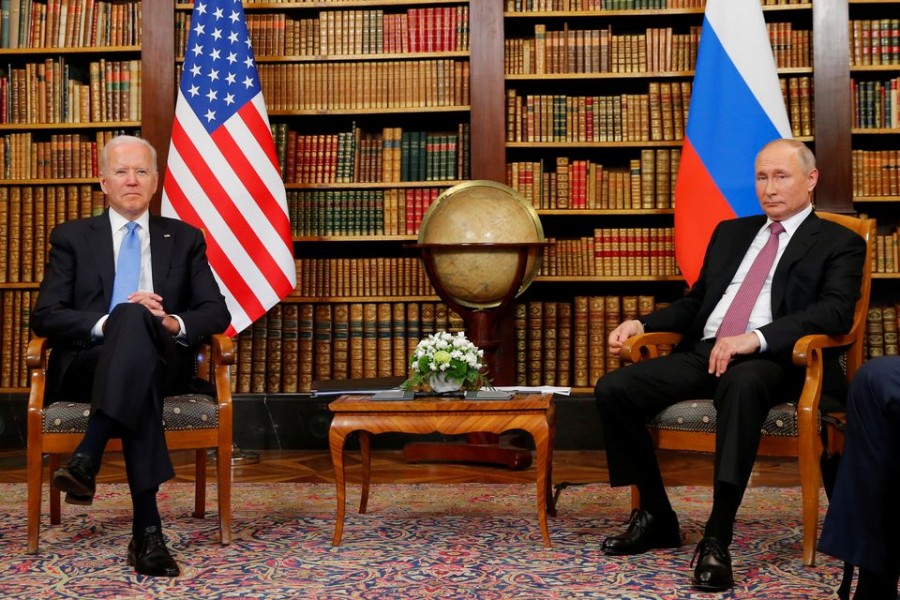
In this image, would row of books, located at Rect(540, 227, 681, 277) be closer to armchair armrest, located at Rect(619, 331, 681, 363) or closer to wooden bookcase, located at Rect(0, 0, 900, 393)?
wooden bookcase, located at Rect(0, 0, 900, 393)

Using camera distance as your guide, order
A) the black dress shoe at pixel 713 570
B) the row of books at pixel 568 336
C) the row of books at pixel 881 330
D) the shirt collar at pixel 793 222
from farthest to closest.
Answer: the row of books at pixel 568 336 < the row of books at pixel 881 330 < the shirt collar at pixel 793 222 < the black dress shoe at pixel 713 570

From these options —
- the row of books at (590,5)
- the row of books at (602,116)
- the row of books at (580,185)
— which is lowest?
the row of books at (580,185)

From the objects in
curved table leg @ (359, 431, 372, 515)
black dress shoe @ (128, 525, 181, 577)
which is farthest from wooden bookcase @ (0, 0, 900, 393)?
black dress shoe @ (128, 525, 181, 577)

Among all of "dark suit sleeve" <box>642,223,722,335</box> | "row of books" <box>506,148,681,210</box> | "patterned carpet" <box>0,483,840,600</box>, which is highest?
"row of books" <box>506,148,681,210</box>

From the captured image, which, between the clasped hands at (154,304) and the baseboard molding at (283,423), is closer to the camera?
the clasped hands at (154,304)

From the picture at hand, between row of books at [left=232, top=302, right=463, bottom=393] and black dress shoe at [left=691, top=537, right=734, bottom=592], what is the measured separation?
2.86m

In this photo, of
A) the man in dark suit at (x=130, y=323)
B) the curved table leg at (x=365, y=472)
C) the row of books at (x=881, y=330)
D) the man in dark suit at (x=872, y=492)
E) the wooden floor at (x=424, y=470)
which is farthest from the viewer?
the row of books at (x=881, y=330)

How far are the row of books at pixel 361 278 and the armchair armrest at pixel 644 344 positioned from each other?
211 cm

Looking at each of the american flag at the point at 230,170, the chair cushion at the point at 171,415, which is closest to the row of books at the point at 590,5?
the american flag at the point at 230,170

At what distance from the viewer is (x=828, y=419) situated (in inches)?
115

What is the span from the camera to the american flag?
16.4 ft

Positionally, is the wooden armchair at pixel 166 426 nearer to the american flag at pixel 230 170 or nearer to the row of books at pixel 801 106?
the american flag at pixel 230 170

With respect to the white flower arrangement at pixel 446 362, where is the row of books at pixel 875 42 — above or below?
above

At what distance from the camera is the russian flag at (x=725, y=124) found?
478 centimetres
